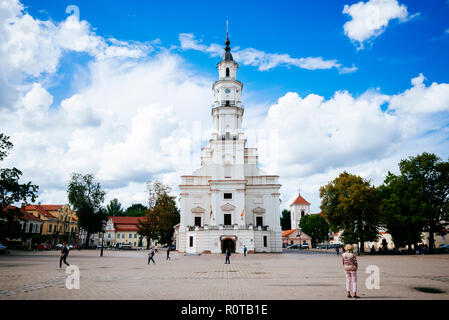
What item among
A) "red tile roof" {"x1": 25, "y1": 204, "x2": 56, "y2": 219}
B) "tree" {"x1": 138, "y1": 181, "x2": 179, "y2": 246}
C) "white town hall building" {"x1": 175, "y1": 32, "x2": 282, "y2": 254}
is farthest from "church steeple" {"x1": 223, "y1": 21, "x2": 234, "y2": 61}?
"red tile roof" {"x1": 25, "y1": 204, "x2": 56, "y2": 219}

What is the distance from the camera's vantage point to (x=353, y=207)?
42.9m

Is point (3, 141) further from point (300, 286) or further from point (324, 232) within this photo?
point (324, 232)

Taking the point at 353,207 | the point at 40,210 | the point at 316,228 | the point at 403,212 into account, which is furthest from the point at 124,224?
the point at 403,212

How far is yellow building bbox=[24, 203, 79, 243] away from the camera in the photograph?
244ft

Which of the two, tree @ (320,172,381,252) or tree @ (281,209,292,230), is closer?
tree @ (320,172,381,252)

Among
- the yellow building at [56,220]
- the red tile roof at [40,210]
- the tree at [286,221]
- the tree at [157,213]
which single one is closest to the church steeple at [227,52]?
the tree at [157,213]

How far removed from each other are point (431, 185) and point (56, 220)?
272 ft

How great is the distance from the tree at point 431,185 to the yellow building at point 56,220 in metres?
71.7

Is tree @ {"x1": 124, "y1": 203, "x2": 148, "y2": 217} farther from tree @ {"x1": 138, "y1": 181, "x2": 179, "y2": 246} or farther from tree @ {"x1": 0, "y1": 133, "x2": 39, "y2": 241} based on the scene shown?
tree @ {"x1": 0, "y1": 133, "x2": 39, "y2": 241}

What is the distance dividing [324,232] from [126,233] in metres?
62.2

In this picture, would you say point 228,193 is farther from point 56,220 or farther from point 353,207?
point 56,220

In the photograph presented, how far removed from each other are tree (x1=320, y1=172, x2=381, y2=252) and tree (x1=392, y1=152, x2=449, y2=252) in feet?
23.7

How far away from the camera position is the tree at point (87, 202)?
60.6 m
